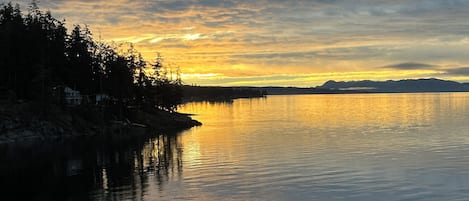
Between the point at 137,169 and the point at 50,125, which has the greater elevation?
the point at 50,125

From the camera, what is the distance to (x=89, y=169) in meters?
48.7

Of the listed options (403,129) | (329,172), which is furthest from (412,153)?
(403,129)

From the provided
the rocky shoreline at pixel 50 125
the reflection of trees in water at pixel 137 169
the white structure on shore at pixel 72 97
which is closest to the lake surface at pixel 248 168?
the reflection of trees in water at pixel 137 169

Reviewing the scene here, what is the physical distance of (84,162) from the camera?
5378 centimetres

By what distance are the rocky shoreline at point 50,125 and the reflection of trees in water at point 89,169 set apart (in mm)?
7516

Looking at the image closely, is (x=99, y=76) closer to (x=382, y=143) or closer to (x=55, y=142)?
(x=55, y=142)

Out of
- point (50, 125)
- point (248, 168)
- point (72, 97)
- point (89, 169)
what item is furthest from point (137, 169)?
point (72, 97)

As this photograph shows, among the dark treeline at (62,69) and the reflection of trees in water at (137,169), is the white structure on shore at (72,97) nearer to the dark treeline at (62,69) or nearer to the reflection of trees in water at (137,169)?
the dark treeline at (62,69)

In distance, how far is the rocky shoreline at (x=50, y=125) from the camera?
77.8m

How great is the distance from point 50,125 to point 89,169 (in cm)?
3775

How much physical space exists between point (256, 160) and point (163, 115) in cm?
6164

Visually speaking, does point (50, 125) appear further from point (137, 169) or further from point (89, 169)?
point (137, 169)

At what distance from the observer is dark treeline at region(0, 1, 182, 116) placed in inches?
3607

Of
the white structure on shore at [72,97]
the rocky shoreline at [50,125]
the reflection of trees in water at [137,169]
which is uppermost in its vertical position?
the white structure on shore at [72,97]
